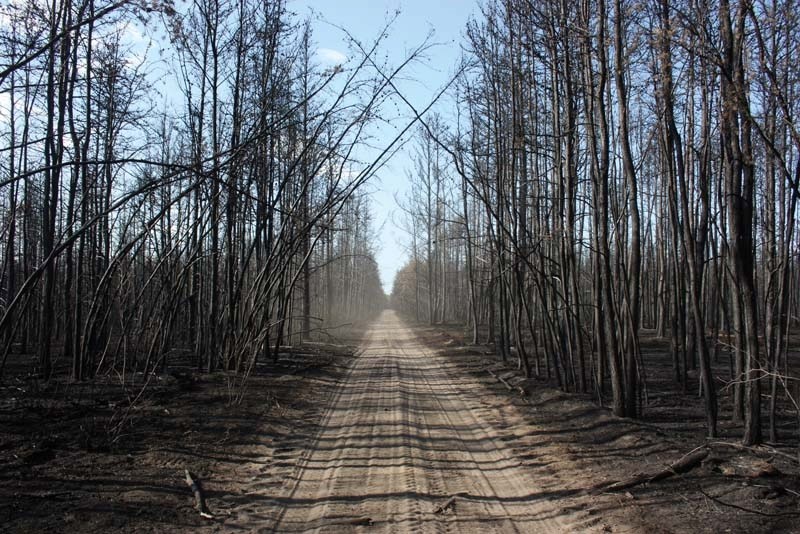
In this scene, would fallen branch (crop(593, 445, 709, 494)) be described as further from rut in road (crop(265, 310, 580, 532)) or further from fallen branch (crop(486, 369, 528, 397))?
fallen branch (crop(486, 369, 528, 397))

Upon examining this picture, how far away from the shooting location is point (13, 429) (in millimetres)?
7254

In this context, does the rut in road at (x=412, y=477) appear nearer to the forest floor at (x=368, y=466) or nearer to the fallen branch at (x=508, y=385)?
the forest floor at (x=368, y=466)

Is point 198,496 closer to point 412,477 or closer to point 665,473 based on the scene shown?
point 412,477

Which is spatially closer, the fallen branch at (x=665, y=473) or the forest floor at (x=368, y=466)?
the forest floor at (x=368, y=466)

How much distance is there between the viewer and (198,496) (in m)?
5.37

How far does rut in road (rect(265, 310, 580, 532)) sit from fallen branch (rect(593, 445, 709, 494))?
2.12ft

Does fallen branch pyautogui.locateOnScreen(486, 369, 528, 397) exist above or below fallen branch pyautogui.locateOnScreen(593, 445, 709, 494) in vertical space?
below

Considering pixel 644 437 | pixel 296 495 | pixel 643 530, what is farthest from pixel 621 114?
pixel 296 495

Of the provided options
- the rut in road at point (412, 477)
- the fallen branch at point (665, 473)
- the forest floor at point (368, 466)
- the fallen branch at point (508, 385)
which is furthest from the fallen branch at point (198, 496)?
the fallen branch at point (508, 385)

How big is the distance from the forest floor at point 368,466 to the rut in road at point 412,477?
2 centimetres

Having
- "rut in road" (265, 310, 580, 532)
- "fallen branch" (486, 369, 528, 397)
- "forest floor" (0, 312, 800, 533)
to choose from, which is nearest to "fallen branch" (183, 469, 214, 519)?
"forest floor" (0, 312, 800, 533)

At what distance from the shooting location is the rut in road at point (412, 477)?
4949 mm

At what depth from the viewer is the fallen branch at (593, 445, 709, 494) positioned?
18.8 ft

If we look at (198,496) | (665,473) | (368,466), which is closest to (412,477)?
(368,466)
